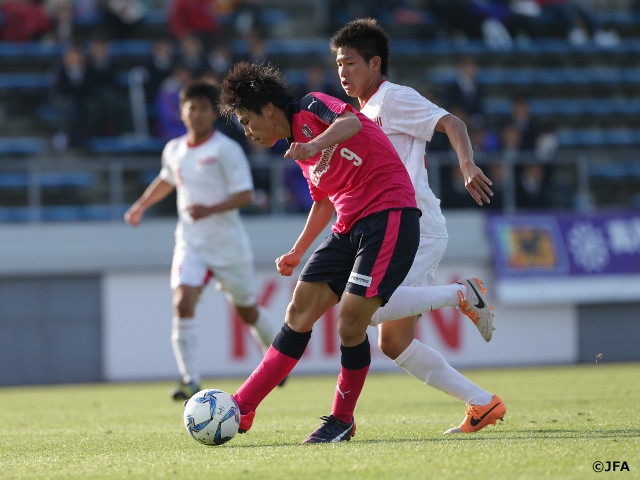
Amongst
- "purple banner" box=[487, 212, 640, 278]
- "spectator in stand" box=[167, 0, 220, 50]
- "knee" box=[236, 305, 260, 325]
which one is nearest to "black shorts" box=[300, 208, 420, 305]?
"knee" box=[236, 305, 260, 325]

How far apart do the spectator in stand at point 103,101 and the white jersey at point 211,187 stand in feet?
20.0

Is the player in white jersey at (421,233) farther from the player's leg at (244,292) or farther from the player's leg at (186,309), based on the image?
the player's leg at (244,292)

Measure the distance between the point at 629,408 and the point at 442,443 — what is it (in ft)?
7.45

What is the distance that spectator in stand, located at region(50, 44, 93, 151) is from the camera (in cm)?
1527

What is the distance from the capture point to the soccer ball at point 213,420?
18.0ft

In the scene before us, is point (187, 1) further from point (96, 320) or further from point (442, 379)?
point (442, 379)

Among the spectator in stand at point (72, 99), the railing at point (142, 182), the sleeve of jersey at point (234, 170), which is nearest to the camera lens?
the sleeve of jersey at point (234, 170)

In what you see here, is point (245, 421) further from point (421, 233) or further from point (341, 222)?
point (421, 233)

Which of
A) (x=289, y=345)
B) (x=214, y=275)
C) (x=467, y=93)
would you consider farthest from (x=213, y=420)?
(x=467, y=93)

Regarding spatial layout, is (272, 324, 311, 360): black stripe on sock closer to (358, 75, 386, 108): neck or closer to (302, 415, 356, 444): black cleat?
(302, 415, 356, 444): black cleat

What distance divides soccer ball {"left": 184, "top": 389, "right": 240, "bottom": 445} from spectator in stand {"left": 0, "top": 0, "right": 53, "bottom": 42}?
501 inches

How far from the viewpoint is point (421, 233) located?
20.3ft

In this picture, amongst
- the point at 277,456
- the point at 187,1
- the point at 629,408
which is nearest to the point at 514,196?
the point at 187,1

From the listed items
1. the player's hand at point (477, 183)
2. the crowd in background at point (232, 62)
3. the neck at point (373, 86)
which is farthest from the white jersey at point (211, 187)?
the crowd in background at point (232, 62)
